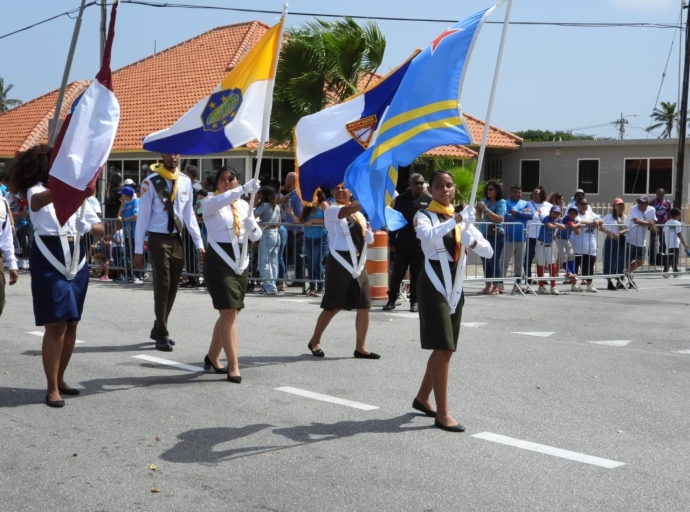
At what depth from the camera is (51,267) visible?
705cm

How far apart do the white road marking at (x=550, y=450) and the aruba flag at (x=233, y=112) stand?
354cm

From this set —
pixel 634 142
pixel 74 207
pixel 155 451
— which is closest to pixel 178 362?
pixel 74 207

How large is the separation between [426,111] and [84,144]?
264 cm

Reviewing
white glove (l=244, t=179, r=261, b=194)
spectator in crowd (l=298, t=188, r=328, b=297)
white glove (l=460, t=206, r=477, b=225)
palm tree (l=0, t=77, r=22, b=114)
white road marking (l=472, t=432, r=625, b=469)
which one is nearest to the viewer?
white road marking (l=472, t=432, r=625, b=469)

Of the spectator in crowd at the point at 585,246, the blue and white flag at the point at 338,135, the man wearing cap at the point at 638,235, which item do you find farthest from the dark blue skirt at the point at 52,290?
the man wearing cap at the point at 638,235

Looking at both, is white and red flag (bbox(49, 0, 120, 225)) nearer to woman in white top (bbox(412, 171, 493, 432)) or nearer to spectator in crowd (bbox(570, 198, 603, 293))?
woman in white top (bbox(412, 171, 493, 432))

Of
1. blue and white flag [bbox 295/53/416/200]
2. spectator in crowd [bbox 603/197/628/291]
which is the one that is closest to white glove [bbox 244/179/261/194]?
blue and white flag [bbox 295/53/416/200]

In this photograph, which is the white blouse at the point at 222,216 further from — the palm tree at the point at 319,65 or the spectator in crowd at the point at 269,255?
the palm tree at the point at 319,65

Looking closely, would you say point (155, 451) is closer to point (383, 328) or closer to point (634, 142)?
point (383, 328)

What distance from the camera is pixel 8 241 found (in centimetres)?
769

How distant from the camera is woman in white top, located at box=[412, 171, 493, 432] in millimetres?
6504

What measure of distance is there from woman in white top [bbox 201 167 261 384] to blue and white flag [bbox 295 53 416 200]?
0.67 metres

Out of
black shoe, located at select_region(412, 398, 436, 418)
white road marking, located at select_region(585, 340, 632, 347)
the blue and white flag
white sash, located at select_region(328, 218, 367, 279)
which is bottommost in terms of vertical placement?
black shoe, located at select_region(412, 398, 436, 418)

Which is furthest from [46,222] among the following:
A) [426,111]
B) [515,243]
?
[515,243]
